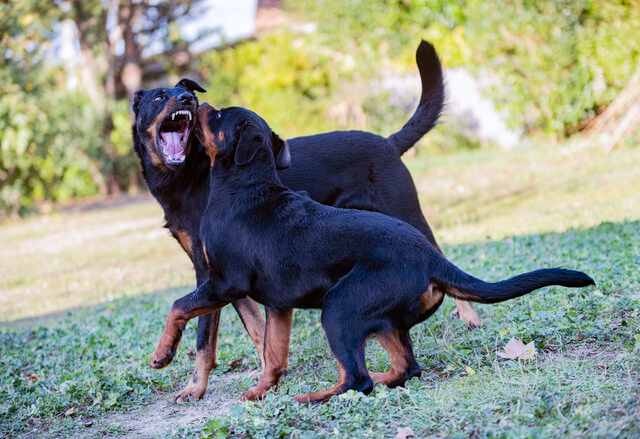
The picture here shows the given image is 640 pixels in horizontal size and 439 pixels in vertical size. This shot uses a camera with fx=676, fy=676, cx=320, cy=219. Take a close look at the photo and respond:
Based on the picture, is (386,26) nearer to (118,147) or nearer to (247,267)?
(118,147)

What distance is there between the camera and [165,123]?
4918 millimetres

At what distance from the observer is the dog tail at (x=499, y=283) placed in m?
3.37

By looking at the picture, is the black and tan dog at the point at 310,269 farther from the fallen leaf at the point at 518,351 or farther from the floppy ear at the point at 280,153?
the fallen leaf at the point at 518,351

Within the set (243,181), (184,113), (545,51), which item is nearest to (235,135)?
(243,181)

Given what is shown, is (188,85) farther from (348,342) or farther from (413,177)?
(413,177)

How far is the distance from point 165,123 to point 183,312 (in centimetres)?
164

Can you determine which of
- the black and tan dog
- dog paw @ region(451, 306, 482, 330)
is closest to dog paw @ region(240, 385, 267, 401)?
the black and tan dog

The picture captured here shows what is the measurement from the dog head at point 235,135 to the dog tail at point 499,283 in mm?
1332

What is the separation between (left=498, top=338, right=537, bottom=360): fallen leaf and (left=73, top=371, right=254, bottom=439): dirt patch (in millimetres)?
1614

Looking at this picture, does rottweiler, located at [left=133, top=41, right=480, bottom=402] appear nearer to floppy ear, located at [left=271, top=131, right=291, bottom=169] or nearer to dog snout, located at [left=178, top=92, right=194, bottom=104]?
dog snout, located at [left=178, top=92, right=194, bottom=104]

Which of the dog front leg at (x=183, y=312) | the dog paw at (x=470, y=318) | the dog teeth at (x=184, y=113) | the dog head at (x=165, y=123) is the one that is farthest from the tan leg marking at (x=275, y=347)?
the dog teeth at (x=184, y=113)

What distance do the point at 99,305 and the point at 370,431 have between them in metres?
5.37

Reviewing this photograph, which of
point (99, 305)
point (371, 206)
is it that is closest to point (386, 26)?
point (99, 305)

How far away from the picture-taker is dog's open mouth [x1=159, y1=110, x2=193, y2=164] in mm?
4801
